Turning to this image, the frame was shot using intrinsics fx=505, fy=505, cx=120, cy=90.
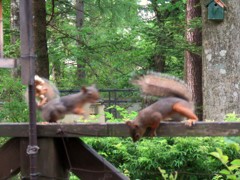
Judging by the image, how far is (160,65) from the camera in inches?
547

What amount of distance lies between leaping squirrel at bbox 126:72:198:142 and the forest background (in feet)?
1.75

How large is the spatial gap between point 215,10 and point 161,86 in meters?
3.83

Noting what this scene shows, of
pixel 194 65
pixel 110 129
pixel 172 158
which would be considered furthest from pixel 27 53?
pixel 194 65

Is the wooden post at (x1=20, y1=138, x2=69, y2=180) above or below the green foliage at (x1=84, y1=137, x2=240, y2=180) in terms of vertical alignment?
→ above

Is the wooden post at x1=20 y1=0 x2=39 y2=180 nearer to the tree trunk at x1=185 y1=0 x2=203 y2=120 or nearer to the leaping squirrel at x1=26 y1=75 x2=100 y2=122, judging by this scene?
the leaping squirrel at x1=26 y1=75 x2=100 y2=122

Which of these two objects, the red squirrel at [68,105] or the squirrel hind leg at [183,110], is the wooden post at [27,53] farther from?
the squirrel hind leg at [183,110]

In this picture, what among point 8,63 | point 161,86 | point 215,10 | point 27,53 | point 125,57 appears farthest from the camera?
point 125,57

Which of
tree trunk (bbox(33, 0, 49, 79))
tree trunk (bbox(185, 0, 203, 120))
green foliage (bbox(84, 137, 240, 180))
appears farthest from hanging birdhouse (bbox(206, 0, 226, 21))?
tree trunk (bbox(185, 0, 203, 120))

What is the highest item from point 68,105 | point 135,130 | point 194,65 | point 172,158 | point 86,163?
point 194,65

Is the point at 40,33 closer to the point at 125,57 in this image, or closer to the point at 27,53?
the point at 125,57

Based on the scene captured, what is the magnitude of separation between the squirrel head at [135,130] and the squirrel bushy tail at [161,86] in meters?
0.35

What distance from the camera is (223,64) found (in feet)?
23.1

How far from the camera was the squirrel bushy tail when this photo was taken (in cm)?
332

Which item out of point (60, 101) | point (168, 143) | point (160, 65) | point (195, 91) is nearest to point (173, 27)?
point (195, 91)
